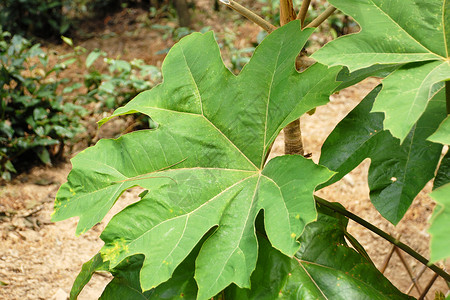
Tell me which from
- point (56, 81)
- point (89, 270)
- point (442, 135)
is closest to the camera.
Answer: point (442, 135)

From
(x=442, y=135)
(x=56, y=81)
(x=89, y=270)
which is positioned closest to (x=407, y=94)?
(x=442, y=135)

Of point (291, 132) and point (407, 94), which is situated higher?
point (407, 94)

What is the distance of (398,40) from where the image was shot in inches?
34.5

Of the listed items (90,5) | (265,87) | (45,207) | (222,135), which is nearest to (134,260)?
(222,135)

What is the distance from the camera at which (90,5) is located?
5484mm

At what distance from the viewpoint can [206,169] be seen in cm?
101

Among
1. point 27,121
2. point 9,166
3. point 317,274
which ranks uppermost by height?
point 317,274

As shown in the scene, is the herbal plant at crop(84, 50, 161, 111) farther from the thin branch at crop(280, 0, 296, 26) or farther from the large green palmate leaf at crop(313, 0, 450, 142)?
the large green palmate leaf at crop(313, 0, 450, 142)

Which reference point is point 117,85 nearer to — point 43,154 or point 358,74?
point 43,154

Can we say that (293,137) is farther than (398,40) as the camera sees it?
Yes

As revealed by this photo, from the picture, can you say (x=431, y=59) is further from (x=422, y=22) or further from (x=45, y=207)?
(x=45, y=207)

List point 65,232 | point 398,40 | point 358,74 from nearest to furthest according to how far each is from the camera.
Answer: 1. point 398,40
2. point 358,74
3. point 65,232

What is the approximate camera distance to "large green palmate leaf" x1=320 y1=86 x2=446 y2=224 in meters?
0.91

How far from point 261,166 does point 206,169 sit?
0.12 m
